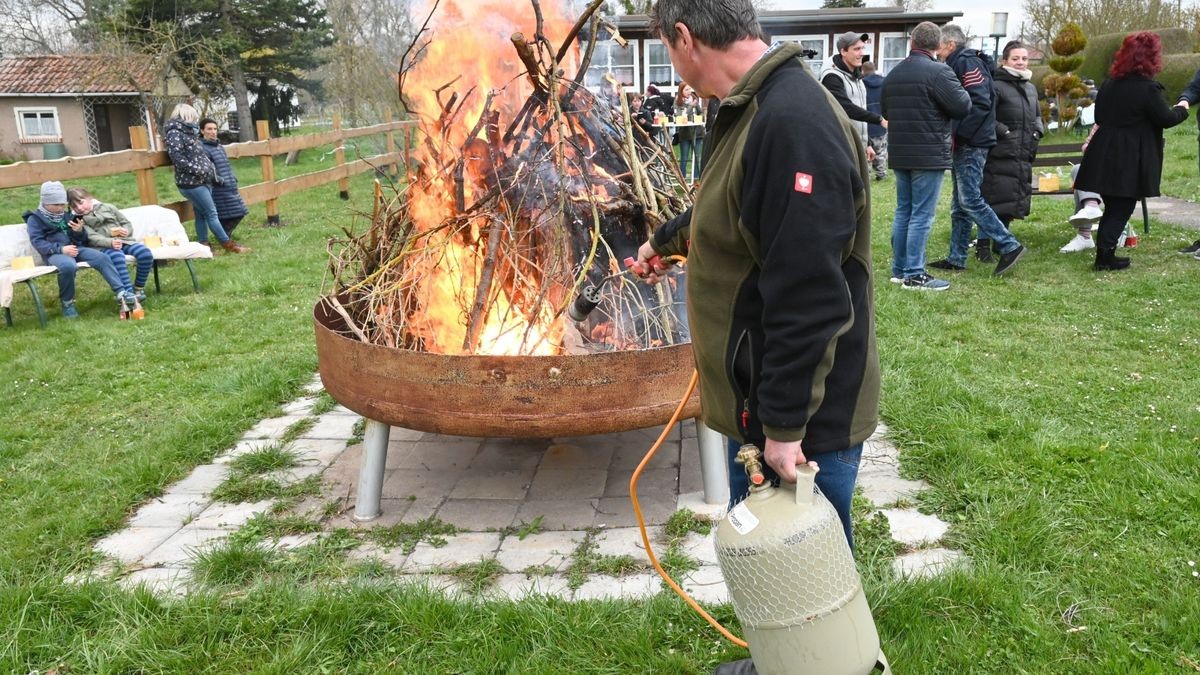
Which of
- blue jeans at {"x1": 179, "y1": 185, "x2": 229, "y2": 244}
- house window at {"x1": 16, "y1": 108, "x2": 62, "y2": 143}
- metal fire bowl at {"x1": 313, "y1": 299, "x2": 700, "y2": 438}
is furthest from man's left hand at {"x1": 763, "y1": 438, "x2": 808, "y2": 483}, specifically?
house window at {"x1": 16, "y1": 108, "x2": 62, "y2": 143}

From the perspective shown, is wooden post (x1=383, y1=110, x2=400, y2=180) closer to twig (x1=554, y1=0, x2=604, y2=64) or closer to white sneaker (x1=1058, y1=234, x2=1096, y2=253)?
white sneaker (x1=1058, y1=234, x2=1096, y2=253)

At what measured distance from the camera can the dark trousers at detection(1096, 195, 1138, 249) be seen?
7609 millimetres

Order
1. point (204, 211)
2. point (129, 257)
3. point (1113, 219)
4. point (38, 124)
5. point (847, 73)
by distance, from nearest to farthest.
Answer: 1. point (1113, 219)
2. point (129, 257)
3. point (847, 73)
4. point (204, 211)
5. point (38, 124)

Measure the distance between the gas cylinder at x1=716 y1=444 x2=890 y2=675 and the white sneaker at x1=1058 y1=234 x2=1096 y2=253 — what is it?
25.3ft

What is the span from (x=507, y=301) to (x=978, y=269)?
569cm

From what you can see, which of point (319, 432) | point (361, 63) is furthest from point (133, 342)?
point (361, 63)

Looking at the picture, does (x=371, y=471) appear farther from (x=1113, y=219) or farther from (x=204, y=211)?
(x=204, y=211)

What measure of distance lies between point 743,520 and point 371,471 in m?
2.10

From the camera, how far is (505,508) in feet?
12.5

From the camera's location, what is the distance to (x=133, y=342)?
683cm

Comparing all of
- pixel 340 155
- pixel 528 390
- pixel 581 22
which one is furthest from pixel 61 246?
pixel 340 155

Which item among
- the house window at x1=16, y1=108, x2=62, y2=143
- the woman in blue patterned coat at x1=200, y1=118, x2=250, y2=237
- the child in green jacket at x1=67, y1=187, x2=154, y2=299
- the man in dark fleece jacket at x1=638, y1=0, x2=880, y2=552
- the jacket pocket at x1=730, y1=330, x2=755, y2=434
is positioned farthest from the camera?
the house window at x1=16, y1=108, x2=62, y2=143

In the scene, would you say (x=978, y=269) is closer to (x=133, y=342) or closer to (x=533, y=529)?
(x=533, y=529)

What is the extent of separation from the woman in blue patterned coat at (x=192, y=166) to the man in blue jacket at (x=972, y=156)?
8.23m
